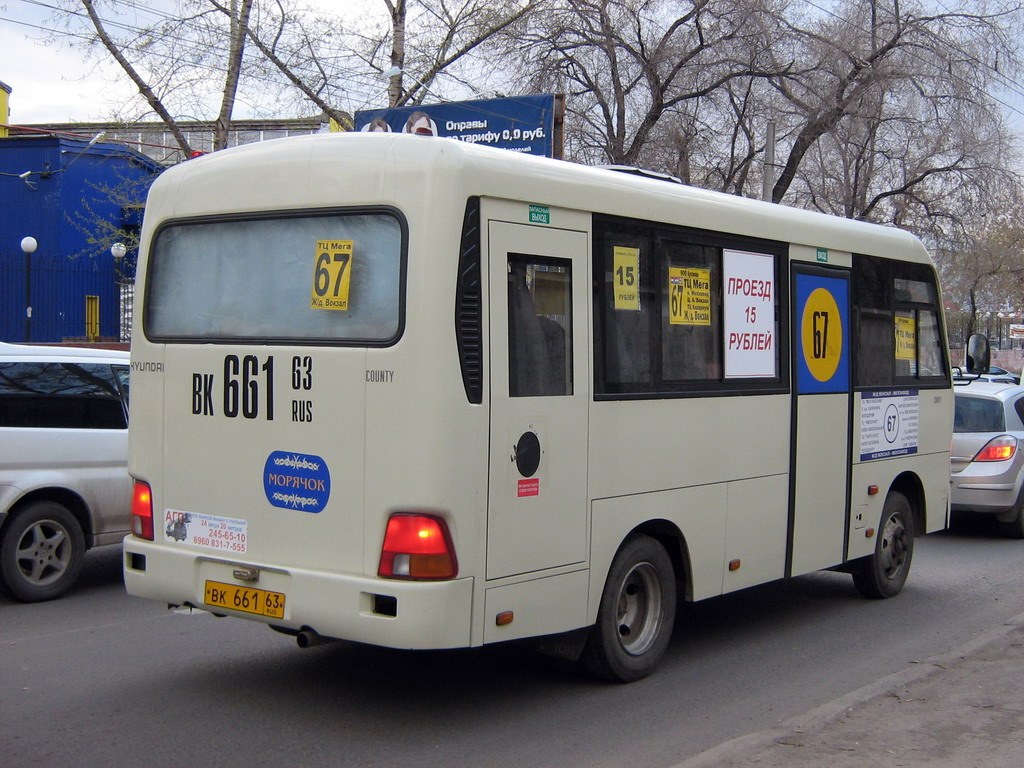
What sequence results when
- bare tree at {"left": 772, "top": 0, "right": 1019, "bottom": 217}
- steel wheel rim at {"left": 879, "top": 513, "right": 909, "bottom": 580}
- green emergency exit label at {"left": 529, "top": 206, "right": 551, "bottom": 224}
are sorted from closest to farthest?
green emergency exit label at {"left": 529, "top": 206, "right": 551, "bottom": 224}, steel wheel rim at {"left": 879, "top": 513, "right": 909, "bottom": 580}, bare tree at {"left": 772, "top": 0, "right": 1019, "bottom": 217}

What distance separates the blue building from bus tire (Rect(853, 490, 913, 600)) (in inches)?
950

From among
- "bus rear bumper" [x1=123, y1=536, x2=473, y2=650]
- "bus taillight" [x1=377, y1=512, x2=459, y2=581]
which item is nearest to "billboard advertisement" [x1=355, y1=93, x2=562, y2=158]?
"bus rear bumper" [x1=123, y1=536, x2=473, y2=650]

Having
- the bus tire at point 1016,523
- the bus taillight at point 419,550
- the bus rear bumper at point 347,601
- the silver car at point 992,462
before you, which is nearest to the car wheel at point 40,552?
the bus rear bumper at point 347,601

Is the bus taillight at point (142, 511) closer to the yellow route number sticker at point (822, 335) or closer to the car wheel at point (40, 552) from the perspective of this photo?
the car wheel at point (40, 552)

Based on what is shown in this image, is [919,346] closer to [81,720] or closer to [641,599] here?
[641,599]

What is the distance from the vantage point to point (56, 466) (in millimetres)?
8742

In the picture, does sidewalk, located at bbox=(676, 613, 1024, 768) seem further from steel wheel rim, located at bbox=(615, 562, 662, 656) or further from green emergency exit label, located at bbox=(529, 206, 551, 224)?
green emergency exit label, located at bbox=(529, 206, 551, 224)

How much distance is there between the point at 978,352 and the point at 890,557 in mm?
2261

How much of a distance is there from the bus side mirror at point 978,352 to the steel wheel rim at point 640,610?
16.7ft

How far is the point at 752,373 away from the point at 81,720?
4.49m

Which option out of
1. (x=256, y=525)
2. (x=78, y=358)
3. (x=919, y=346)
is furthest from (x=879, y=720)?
(x=78, y=358)

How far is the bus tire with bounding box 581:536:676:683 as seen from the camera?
6.44m

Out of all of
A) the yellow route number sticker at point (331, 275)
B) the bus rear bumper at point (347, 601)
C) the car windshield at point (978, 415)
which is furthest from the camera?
the car windshield at point (978, 415)

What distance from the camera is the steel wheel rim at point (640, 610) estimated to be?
265 inches
